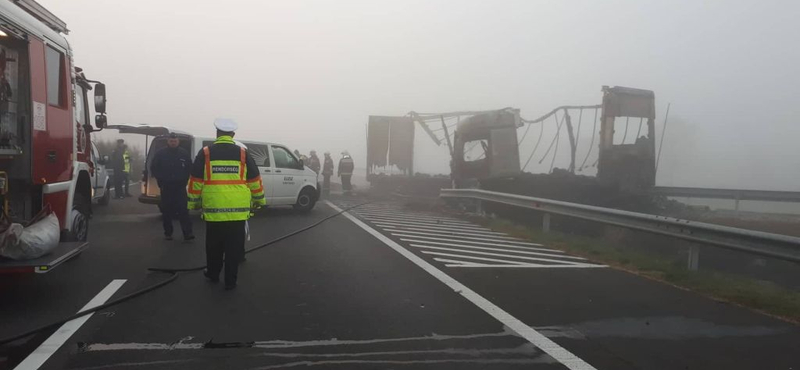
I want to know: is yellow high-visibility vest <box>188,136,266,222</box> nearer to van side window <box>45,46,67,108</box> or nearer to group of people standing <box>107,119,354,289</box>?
group of people standing <box>107,119,354,289</box>

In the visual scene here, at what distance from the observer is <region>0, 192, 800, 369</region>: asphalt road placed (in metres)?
4.81

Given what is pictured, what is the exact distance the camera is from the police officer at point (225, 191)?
689 centimetres

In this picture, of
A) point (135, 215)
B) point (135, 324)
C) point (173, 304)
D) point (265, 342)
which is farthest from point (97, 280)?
point (135, 215)

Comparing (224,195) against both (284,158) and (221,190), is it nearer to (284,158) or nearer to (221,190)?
(221,190)

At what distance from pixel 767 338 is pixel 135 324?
554cm

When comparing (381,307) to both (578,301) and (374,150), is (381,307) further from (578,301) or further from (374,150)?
(374,150)

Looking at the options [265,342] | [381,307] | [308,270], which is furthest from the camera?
[308,270]

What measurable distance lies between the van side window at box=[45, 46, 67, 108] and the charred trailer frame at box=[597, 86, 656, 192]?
46.3 feet

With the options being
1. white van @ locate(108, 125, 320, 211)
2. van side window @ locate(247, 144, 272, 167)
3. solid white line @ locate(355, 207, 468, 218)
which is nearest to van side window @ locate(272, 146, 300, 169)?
white van @ locate(108, 125, 320, 211)

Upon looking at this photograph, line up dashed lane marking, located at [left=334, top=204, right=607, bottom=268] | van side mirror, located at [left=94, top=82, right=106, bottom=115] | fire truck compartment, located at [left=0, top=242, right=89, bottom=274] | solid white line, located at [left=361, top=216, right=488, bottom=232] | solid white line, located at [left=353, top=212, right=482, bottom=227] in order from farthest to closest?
solid white line, located at [left=353, top=212, right=482, bottom=227] → solid white line, located at [left=361, top=216, right=488, bottom=232] → van side mirror, located at [left=94, top=82, right=106, bottom=115] → dashed lane marking, located at [left=334, top=204, right=607, bottom=268] → fire truck compartment, located at [left=0, top=242, right=89, bottom=274]

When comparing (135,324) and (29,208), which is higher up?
(29,208)

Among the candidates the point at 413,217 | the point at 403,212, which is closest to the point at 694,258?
the point at 413,217

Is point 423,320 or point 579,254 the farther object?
point 579,254

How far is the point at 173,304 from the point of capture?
6.31 m
